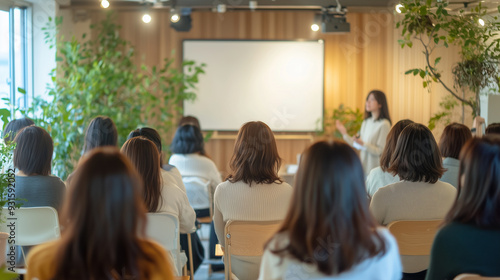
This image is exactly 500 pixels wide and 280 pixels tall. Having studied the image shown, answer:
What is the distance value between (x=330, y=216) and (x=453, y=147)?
2372 mm

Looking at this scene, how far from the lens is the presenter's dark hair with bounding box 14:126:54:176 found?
336cm

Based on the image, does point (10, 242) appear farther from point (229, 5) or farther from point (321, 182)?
point (229, 5)

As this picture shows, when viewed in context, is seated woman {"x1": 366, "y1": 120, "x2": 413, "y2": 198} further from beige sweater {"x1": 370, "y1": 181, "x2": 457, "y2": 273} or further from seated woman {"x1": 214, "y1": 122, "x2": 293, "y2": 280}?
seated woman {"x1": 214, "y1": 122, "x2": 293, "y2": 280}

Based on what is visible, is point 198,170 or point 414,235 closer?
point 414,235

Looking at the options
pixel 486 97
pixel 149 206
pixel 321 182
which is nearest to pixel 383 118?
pixel 486 97

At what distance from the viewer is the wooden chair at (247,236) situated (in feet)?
9.37

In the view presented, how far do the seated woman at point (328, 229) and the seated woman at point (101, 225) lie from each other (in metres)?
0.42

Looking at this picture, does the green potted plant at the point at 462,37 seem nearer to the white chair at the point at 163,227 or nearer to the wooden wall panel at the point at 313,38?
the white chair at the point at 163,227

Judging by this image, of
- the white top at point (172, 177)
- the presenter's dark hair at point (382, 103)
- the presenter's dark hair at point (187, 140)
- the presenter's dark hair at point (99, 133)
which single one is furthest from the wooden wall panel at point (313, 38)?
the white top at point (172, 177)

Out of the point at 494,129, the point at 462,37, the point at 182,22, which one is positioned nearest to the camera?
the point at 494,129

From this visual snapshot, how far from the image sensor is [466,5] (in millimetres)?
5371

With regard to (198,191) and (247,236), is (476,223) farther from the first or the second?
(198,191)

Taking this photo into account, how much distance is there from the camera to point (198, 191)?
478cm

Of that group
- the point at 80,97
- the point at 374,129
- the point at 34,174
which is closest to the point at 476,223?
the point at 34,174
